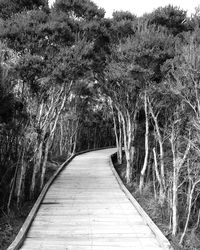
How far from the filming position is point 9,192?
6832 millimetres

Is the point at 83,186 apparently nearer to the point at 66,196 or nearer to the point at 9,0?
the point at 66,196

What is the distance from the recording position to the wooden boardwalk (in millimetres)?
4680

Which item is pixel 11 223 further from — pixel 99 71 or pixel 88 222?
pixel 99 71

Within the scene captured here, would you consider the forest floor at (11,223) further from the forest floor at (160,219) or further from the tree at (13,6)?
the tree at (13,6)

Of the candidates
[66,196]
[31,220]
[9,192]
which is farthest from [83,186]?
[31,220]

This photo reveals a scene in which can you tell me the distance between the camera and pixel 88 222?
575 centimetres

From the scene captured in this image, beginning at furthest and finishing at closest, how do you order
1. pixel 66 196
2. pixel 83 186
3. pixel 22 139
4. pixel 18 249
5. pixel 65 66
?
pixel 83 186, pixel 66 196, pixel 65 66, pixel 22 139, pixel 18 249

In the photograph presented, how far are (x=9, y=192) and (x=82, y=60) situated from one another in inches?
142

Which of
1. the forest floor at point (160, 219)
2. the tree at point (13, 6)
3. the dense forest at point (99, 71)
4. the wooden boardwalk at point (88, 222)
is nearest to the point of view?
the wooden boardwalk at point (88, 222)

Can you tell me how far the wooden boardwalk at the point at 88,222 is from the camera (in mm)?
4680

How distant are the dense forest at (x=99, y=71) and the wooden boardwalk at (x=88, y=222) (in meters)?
0.67

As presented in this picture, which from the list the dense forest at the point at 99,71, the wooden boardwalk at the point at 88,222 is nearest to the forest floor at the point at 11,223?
the dense forest at the point at 99,71

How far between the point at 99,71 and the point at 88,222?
6.29 meters

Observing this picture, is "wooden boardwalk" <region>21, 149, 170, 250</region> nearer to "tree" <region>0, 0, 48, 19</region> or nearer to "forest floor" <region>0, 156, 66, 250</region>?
"forest floor" <region>0, 156, 66, 250</region>
